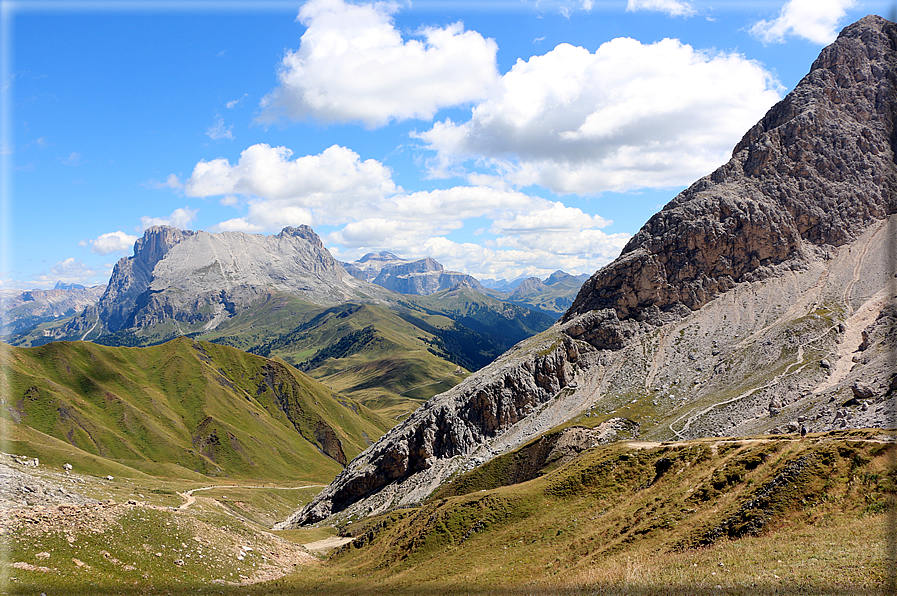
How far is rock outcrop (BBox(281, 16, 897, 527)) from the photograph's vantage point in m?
126

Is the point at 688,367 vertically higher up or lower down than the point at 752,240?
lower down

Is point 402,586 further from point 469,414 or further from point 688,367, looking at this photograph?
point 688,367

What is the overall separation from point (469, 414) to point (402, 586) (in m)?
98.8

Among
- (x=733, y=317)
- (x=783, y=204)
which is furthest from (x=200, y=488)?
(x=783, y=204)

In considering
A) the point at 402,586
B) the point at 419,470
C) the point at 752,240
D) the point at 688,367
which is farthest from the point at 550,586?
the point at 752,240

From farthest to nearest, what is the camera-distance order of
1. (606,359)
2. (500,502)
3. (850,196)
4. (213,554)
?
(850,196) < (606,359) < (500,502) < (213,554)

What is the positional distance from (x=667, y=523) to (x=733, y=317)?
478ft

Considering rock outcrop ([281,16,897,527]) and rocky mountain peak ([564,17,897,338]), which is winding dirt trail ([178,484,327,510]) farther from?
rocky mountain peak ([564,17,897,338])

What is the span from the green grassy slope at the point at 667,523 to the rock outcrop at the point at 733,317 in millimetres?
61934

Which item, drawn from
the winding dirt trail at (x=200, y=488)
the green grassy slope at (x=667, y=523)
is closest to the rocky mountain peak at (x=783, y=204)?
the green grassy slope at (x=667, y=523)

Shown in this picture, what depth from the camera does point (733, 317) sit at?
6348 inches

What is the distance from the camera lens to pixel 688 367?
150375 millimetres

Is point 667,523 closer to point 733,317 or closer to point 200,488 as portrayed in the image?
point 200,488

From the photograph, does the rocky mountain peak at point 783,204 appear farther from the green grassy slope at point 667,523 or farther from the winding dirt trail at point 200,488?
the winding dirt trail at point 200,488
